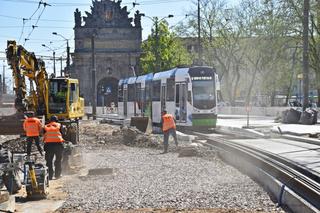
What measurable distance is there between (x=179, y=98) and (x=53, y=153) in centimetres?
1587

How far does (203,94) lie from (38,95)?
875 centimetres

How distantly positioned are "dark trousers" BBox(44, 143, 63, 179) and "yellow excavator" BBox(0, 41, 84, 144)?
7459 mm

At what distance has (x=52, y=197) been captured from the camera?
42.4ft

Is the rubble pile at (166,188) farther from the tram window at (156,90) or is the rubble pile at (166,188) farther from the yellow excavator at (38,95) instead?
the tram window at (156,90)

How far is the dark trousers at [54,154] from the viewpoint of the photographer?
1592cm

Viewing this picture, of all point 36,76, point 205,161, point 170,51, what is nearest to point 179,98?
point 36,76

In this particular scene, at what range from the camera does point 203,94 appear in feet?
101

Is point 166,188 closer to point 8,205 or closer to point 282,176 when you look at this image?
point 282,176

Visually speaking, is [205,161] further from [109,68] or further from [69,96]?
[109,68]

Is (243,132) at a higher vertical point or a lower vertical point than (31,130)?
lower

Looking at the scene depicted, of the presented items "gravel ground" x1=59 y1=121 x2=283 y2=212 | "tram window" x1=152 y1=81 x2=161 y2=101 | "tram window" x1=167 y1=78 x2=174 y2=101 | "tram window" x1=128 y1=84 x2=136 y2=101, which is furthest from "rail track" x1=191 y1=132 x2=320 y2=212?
"tram window" x1=128 y1=84 x2=136 y2=101

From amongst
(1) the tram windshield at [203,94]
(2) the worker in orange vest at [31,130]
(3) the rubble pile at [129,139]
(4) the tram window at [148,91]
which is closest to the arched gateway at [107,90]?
(4) the tram window at [148,91]

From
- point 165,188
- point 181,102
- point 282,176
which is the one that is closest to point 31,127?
point 165,188

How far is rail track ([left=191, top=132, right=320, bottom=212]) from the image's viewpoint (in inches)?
428
